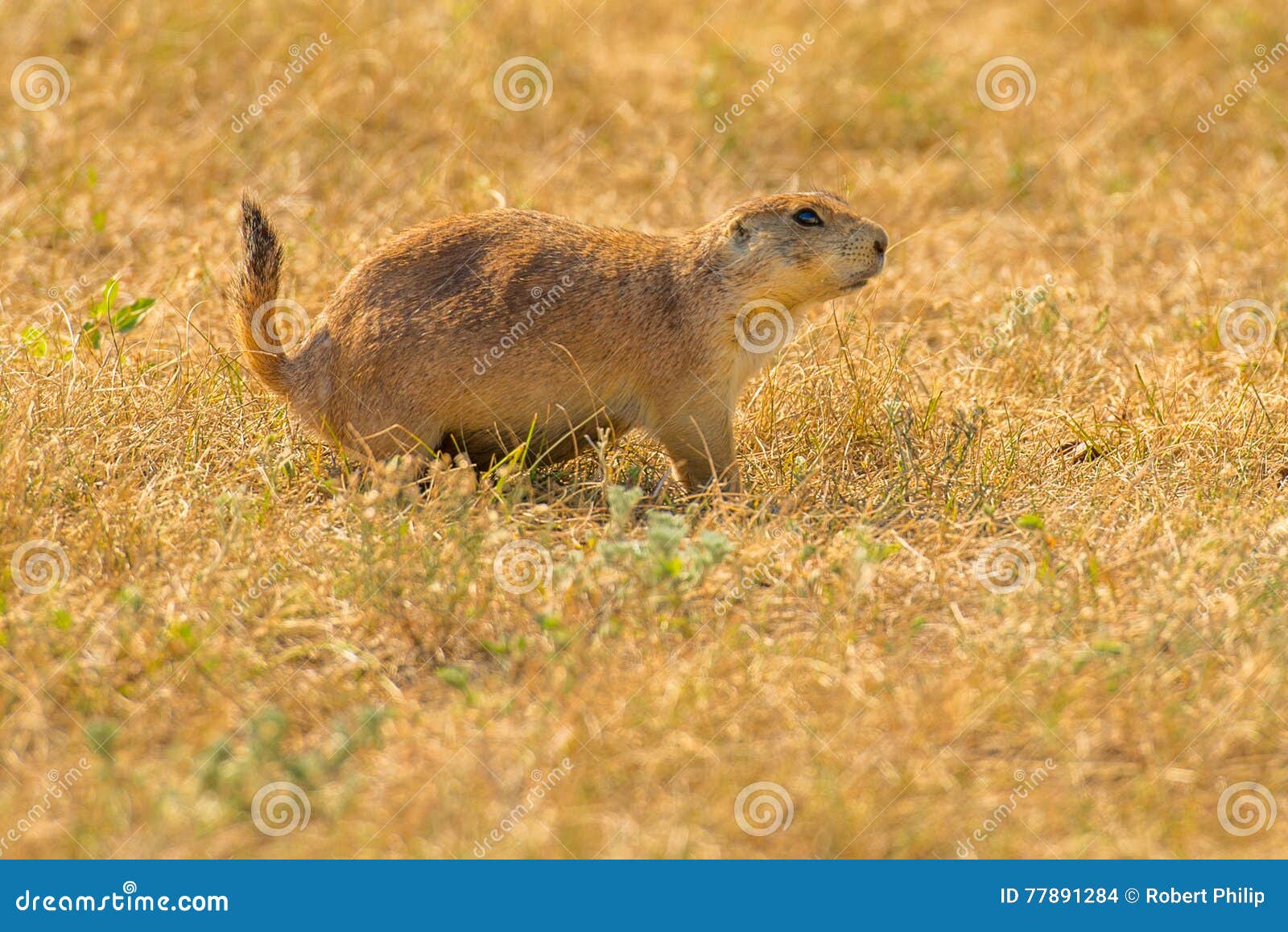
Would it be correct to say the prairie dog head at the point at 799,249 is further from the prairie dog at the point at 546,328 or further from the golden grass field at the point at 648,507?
the golden grass field at the point at 648,507

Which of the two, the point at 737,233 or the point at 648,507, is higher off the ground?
the point at 737,233

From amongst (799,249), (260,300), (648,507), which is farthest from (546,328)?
(260,300)

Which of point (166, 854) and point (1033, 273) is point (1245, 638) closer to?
point (166, 854)

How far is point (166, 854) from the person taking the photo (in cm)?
351

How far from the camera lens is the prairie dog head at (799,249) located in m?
5.51

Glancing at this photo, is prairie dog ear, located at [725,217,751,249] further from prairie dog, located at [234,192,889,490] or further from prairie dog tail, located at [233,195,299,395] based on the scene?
prairie dog tail, located at [233,195,299,395]

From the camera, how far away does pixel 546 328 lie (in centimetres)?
543

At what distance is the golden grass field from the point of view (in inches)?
150

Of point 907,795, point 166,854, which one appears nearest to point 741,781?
point 907,795

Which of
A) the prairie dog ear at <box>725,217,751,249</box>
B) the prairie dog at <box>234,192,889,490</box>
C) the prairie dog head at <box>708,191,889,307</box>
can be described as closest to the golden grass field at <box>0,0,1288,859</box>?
the prairie dog at <box>234,192,889,490</box>

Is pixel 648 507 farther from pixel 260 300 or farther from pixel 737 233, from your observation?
pixel 260 300

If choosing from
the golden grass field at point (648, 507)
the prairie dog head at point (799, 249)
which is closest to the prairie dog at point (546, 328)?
the prairie dog head at point (799, 249)

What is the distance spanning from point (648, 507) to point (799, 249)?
1130mm

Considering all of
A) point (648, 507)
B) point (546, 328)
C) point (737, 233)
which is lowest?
point (648, 507)
